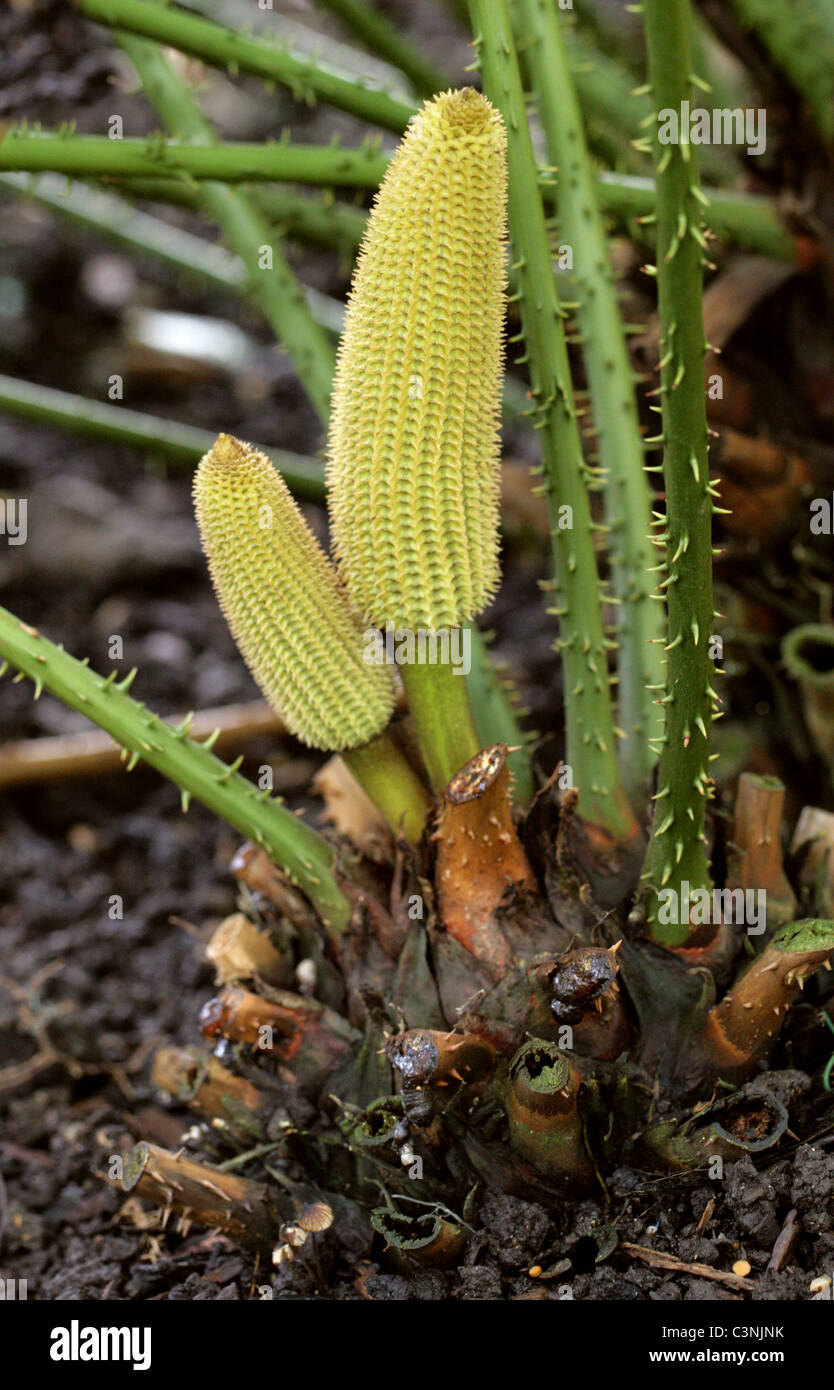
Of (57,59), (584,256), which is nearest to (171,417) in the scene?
(57,59)

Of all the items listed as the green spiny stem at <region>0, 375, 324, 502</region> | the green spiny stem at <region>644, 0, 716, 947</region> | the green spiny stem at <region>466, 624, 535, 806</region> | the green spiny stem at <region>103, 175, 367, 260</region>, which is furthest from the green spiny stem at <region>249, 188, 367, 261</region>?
the green spiny stem at <region>644, 0, 716, 947</region>

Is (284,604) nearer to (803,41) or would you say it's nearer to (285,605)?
(285,605)

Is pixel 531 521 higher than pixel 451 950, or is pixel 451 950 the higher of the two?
pixel 531 521

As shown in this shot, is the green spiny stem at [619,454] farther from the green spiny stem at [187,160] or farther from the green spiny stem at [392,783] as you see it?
the green spiny stem at [392,783]

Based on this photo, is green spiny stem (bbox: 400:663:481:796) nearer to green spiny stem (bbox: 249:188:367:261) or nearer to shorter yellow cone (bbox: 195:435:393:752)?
shorter yellow cone (bbox: 195:435:393:752)

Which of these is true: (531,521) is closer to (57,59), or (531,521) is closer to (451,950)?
(57,59)

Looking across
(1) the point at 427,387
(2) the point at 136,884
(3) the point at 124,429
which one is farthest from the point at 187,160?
(2) the point at 136,884
